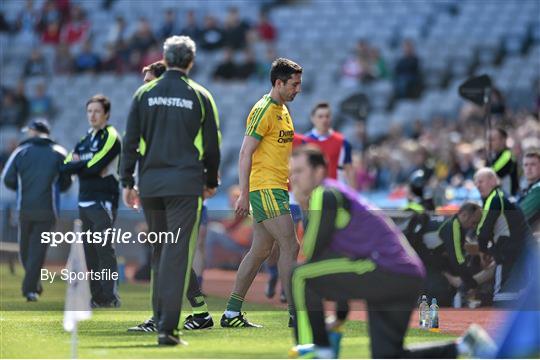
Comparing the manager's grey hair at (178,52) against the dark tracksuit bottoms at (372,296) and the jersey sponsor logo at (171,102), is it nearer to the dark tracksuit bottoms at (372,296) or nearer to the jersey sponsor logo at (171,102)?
the jersey sponsor logo at (171,102)

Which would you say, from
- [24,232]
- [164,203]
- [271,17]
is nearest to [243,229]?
[24,232]

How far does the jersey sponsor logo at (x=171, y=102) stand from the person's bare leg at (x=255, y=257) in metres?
1.72

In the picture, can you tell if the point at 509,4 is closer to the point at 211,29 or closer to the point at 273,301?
the point at 211,29

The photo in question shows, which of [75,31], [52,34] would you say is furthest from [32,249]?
[52,34]

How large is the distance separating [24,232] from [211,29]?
41.5 feet

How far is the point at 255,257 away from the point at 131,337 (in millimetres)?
1366

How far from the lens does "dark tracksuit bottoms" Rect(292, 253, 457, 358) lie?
7930 mm

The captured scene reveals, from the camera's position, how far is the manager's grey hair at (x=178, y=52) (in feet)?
31.8

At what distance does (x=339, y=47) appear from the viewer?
26.3 metres

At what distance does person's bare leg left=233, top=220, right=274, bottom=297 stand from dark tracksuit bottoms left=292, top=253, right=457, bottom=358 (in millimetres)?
2993

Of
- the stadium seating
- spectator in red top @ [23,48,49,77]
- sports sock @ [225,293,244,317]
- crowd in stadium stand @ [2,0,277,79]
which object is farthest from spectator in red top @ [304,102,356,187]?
spectator in red top @ [23,48,49,77]

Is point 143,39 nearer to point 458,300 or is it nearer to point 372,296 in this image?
point 458,300

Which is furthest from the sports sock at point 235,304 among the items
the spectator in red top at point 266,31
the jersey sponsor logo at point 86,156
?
the spectator in red top at point 266,31

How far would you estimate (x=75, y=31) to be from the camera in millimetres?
28766
